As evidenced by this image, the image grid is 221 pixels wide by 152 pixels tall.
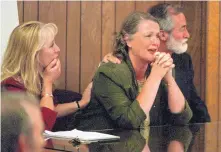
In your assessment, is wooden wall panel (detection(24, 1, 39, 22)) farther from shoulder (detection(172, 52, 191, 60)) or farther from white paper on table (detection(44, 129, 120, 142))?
white paper on table (detection(44, 129, 120, 142))

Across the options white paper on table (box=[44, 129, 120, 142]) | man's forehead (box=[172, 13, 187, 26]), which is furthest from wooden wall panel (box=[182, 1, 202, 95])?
white paper on table (box=[44, 129, 120, 142])

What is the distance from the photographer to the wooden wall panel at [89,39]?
3.29 metres

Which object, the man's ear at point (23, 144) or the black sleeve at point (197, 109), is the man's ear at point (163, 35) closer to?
the black sleeve at point (197, 109)

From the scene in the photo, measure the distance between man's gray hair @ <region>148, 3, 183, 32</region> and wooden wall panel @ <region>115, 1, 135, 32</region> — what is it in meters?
0.20

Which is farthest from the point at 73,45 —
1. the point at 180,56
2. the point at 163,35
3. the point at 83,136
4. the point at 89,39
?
the point at 83,136

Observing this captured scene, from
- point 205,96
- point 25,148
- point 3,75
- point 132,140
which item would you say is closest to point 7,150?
point 25,148

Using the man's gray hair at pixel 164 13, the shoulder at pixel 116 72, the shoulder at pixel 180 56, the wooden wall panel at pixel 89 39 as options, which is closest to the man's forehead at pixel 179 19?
the man's gray hair at pixel 164 13

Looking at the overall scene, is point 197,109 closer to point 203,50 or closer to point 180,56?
point 180,56

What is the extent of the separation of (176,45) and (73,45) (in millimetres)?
648

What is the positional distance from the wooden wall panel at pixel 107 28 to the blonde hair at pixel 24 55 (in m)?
1.38

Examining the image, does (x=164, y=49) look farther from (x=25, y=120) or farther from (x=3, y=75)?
(x=25, y=120)

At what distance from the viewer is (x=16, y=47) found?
192 cm

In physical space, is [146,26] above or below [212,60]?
above

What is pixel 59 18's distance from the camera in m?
3.21
